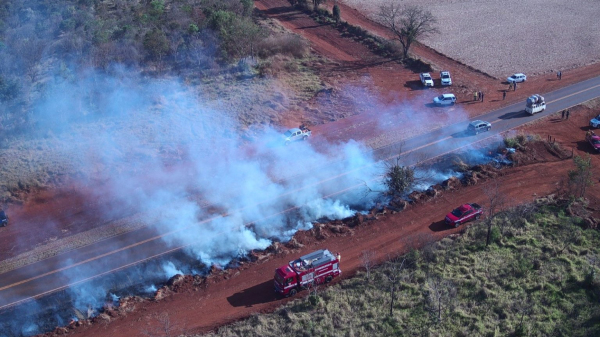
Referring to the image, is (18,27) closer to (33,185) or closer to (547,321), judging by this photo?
(33,185)

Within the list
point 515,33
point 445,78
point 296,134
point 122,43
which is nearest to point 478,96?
point 445,78

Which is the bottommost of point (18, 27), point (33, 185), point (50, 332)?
point (50, 332)

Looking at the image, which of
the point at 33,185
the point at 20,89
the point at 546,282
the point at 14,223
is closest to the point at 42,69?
the point at 20,89

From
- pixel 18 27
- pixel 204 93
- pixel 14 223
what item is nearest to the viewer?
pixel 14 223

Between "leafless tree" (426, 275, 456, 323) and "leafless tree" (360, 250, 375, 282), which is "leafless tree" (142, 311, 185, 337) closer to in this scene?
"leafless tree" (360, 250, 375, 282)

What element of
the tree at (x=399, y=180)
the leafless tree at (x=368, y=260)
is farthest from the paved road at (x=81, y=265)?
the leafless tree at (x=368, y=260)

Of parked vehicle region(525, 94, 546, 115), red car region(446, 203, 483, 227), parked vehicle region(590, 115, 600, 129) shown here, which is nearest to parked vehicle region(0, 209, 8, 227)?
red car region(446, 203, 483, 227)

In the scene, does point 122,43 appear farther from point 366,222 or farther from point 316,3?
point 366,222

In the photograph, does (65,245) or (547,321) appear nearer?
(547,321)
